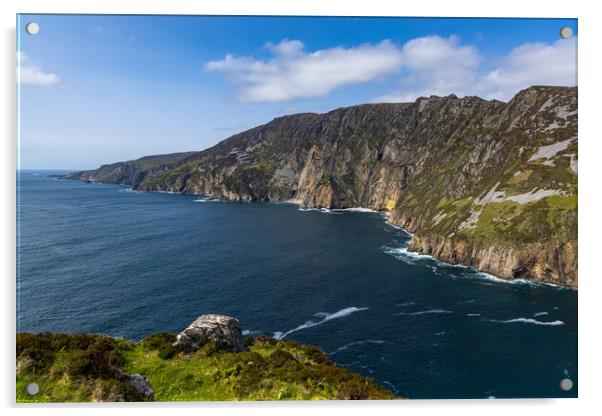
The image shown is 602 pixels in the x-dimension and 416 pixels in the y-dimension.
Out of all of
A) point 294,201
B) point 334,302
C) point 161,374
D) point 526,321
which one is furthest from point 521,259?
point 294,201

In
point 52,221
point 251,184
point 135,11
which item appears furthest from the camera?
point 251,184

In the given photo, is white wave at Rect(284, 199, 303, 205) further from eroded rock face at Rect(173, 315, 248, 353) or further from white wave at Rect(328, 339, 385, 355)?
eroded rock face at Rect(173, 315, 248, 353)

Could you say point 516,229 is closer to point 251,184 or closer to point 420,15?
point 420,15

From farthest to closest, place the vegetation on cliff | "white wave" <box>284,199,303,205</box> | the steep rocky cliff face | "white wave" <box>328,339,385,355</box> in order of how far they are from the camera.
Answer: "white wave" <box>284,199,303,205</box> → the steep rocky cliff face → "white wave" <box>328,339,385,355</box> → the vegetation on cliff

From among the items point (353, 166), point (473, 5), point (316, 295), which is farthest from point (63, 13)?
point (353, 166)

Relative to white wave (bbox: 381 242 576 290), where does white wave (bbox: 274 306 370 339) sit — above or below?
below

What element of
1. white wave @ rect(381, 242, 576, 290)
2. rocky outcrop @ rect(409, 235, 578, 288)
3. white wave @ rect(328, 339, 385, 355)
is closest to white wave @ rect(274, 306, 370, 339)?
white wave @ rect(328, 339, 385, 355)

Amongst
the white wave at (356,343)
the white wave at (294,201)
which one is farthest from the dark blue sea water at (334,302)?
the white wave at (294,201)
